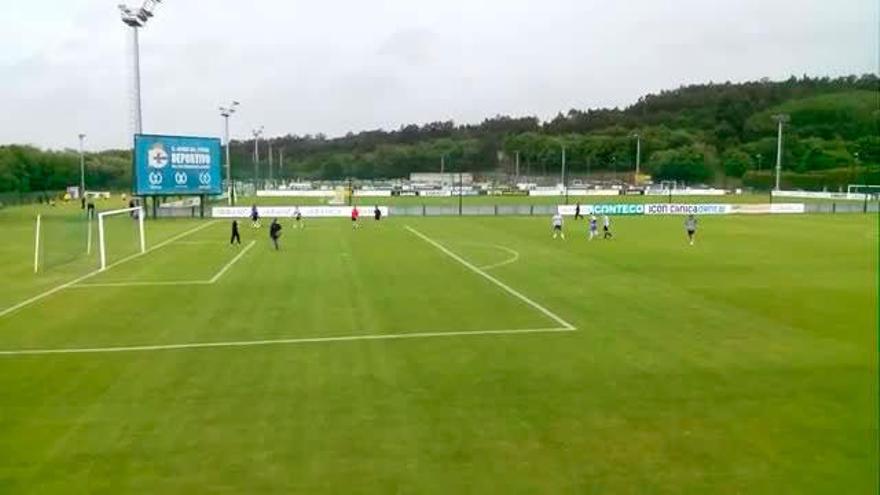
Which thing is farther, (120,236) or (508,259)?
(120,236)

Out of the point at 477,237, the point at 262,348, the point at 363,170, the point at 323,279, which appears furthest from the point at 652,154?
the point at 262,348

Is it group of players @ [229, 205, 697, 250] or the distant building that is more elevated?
the distant building

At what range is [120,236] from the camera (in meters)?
48.0

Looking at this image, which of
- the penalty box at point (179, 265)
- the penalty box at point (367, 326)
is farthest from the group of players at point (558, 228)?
the penalty box at point (367, 326)

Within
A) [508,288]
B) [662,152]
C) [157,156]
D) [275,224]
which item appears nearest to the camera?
[508,288]

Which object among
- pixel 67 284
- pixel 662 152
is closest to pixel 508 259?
pixel 67 284

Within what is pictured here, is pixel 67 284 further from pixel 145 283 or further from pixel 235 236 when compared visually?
pixel 235 236

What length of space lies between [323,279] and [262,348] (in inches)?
444

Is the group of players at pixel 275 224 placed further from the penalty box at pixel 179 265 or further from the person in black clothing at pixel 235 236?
the penalty box at pixel 179 265

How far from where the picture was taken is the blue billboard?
56.1 m

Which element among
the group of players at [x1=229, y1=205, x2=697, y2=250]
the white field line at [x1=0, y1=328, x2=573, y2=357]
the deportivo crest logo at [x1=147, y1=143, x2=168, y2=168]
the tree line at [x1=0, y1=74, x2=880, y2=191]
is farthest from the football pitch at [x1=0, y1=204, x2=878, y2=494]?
the tree line at [x1=0, y1=74, x2=880, y2=191]

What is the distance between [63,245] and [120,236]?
299 inches

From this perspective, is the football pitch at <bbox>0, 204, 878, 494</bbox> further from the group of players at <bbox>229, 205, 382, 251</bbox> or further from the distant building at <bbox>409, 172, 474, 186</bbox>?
the distant building at <bbox>409, 172, 474, 186</bbox>

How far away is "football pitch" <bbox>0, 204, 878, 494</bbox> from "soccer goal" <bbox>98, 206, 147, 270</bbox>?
372 centimetres
